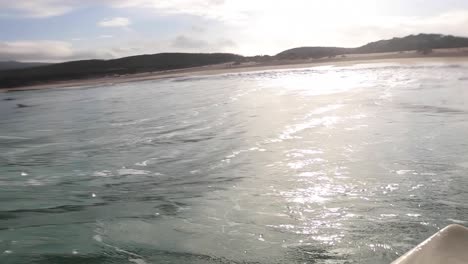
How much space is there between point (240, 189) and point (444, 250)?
12.2ft

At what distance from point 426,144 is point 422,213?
151 inches

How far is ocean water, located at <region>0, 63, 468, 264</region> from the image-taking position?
16.0ft

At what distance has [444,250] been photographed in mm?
3383

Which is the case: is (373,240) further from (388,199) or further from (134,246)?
(134,246)

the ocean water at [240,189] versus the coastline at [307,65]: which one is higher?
the coastline at [307,65]

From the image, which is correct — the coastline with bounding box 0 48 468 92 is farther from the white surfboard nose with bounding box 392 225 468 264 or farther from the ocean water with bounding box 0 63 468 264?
the white surfboard nose with bounding box 392 225 468 264

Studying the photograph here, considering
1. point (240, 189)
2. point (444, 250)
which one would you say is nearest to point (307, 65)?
point (240, 189)

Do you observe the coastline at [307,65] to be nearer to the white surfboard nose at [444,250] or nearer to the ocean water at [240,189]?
the ocean water at [240,189]

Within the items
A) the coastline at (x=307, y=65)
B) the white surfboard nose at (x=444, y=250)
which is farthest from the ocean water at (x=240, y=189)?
the coastline at (x=307, y=65)

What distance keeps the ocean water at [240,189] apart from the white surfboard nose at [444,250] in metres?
0.97

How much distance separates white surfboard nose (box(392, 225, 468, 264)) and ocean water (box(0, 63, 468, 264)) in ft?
3.18

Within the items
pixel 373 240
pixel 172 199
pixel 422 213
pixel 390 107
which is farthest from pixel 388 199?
pixel 390 107

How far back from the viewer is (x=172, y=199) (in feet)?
21.5

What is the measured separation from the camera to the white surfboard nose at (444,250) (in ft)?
10.7
